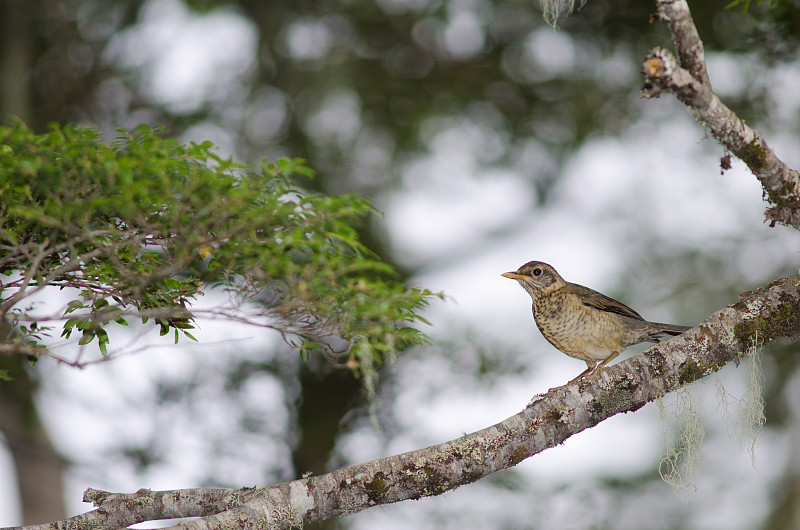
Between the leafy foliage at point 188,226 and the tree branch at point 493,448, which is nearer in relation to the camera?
the leafy foliage at point 188,226

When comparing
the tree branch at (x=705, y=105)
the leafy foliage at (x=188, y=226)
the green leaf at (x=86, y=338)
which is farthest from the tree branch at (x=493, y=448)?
the green leaf at (x=86, y=338)

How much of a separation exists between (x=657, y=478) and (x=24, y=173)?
26.5ft

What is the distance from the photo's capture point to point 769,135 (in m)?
7.58

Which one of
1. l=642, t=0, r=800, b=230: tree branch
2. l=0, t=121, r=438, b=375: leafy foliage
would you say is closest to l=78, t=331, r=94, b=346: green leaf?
l=0, t=121, r=438, b=375: leafy foliage

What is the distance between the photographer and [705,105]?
339cm

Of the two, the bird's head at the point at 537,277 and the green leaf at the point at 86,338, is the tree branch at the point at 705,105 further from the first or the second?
the green leaf at the point at 86,338

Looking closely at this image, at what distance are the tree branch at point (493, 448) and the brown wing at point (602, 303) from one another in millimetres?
1003

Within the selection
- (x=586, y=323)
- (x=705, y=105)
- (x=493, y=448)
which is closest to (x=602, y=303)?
(x=586, y=323)

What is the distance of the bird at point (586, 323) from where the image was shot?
16.1ft

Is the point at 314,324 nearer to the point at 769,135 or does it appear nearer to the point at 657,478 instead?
the point at 769,135

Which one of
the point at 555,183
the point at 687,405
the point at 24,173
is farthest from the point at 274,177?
the point at 555,183

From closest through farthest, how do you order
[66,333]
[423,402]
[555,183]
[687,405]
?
[66,333] < [687,405] < [423,402] < [555,183]

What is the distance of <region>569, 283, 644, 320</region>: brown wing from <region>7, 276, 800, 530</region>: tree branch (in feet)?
3.29

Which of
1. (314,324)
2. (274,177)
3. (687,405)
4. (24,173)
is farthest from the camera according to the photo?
(687,405)
